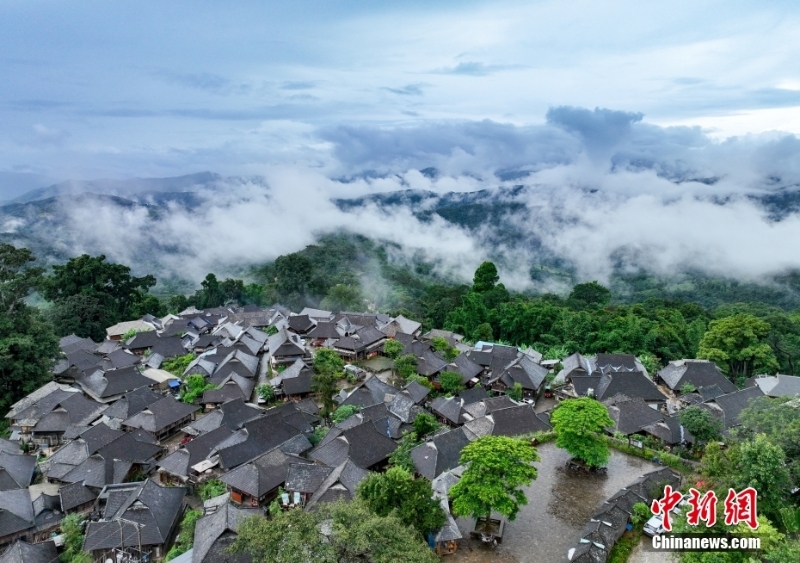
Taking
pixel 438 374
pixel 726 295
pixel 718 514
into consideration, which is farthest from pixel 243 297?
pixel 726 295

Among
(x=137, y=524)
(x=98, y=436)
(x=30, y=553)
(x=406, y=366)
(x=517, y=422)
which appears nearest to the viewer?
(x=30, y=553)

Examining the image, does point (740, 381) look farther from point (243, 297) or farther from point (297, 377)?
point (243, 297)

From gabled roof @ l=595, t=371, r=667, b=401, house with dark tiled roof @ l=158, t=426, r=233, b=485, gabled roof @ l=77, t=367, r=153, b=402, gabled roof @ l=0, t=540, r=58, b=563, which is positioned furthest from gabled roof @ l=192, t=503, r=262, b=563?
gabled roof @ l=595, t=371, r=667, b=401

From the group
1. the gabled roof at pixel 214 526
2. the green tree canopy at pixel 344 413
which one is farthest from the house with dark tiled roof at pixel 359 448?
the gabled roof at pixel 214 526

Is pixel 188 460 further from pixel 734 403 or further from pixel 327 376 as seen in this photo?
pixel 734 403

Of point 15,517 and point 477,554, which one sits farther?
point 15,517

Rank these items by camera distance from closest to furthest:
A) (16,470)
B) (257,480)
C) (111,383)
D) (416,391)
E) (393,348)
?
(257,480)
(16,470)
(416,391)
(111,383)
(393,348)

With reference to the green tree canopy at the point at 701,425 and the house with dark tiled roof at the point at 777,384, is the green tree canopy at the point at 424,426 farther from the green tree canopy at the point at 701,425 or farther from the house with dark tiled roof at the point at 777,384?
the house with dark tiled roof at the point at 777,384

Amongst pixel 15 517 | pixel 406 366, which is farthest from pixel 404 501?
pixel 406 366
